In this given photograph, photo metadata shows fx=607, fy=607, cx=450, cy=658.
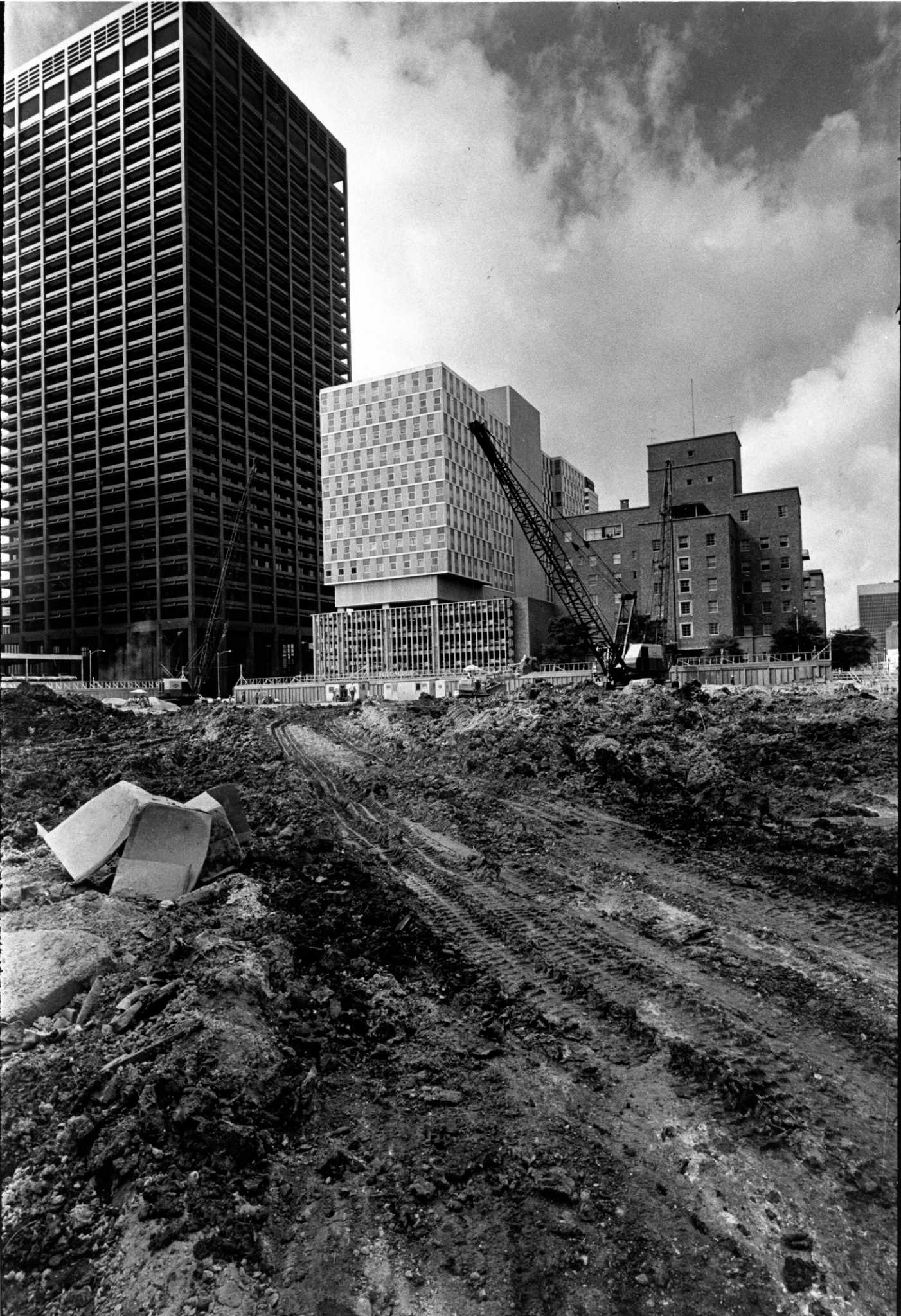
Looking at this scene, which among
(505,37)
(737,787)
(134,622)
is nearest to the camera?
(505,37)

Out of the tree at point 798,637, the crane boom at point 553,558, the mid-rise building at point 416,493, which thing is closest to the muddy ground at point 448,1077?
the tree at point 798,637

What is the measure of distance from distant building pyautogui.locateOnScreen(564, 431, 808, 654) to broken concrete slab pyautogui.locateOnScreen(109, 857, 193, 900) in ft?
8.32

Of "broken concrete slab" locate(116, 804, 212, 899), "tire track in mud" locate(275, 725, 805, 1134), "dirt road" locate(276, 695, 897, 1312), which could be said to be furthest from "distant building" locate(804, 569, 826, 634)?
"broken concrete slab" locate(116, 804, 212, 899)

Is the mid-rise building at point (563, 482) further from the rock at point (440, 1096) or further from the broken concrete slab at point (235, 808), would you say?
the rock at point (440, 1096)

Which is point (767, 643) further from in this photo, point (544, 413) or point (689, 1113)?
point (689, 1113)

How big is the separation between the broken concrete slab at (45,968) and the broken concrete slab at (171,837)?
0.27m

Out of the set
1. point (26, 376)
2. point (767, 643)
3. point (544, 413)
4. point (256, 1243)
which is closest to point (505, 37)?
point (544, 413)

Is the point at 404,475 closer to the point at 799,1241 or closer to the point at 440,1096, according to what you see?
the point at 440,1096

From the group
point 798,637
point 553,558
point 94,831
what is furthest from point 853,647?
point 553,558

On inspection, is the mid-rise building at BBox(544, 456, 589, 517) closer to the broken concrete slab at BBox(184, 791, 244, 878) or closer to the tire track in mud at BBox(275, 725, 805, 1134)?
the broken concrete slab at BBox(184, 791, 244, 878)

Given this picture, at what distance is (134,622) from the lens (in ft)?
10.5

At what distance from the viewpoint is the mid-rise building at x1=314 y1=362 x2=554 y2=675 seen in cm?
287

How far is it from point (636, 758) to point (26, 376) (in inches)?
252

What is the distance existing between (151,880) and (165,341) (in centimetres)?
301
